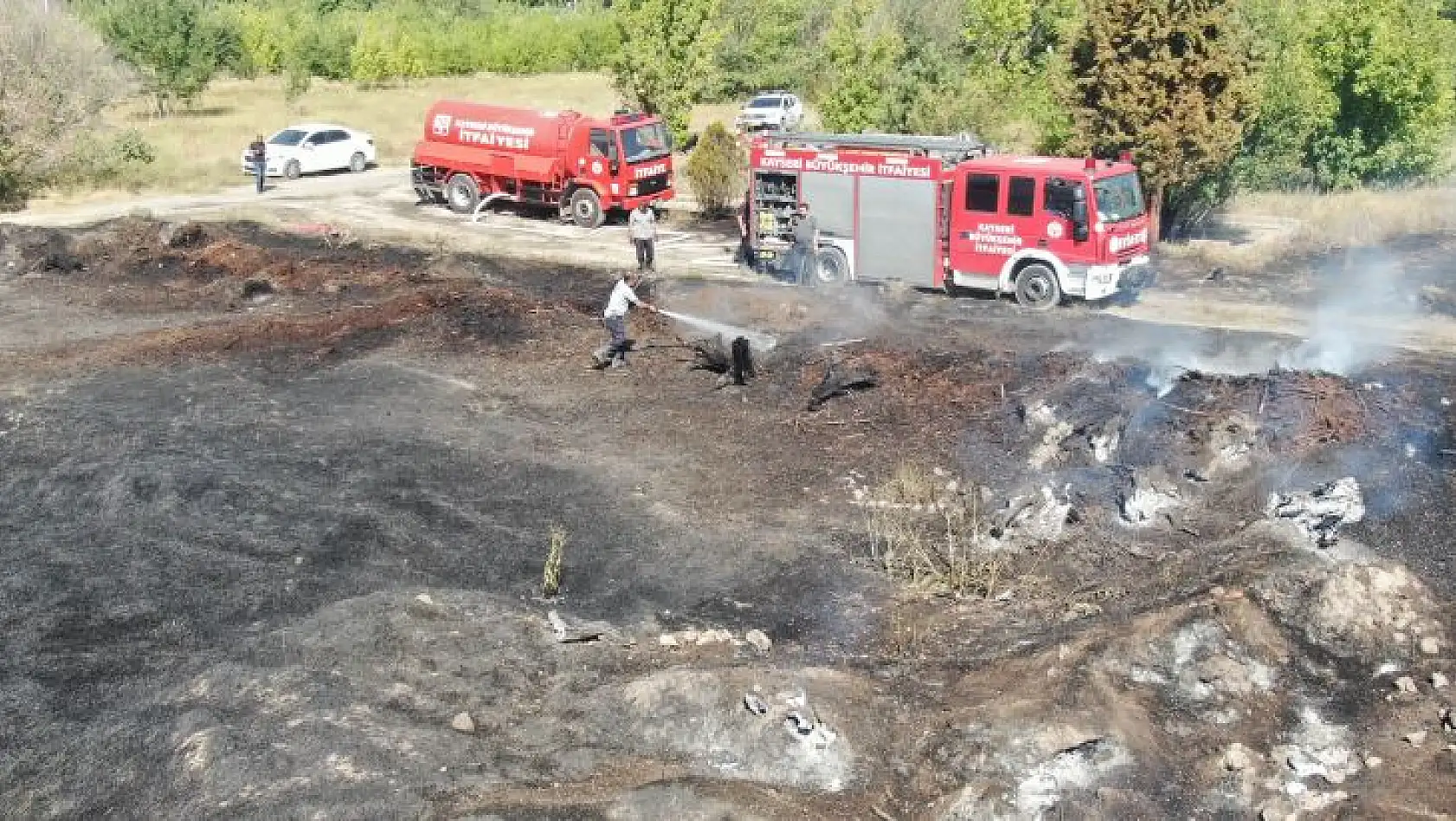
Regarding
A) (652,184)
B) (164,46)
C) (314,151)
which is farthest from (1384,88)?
(164,46)

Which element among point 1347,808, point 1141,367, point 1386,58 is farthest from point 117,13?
point 1347,808

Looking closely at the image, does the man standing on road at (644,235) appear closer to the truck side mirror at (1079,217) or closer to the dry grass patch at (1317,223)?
the truck side mirror at (1079,217)

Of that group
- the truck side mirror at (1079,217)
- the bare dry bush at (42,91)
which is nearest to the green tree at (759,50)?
the bare dry bush at (42,91)

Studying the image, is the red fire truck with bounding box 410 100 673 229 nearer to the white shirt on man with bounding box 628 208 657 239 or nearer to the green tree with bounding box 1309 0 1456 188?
the white shirt on man with bounding box 628 208 657 239

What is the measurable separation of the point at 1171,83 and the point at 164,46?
42261 mm

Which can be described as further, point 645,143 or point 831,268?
point 645,143

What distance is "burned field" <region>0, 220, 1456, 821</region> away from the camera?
8984 millimetres

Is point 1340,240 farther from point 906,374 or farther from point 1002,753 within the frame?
point 1002,753

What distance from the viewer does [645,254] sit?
25.2 metres

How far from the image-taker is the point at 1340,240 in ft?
87.6

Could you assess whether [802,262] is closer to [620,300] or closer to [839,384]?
[620,300]

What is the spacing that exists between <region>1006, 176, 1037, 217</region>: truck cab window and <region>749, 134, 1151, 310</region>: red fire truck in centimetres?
2

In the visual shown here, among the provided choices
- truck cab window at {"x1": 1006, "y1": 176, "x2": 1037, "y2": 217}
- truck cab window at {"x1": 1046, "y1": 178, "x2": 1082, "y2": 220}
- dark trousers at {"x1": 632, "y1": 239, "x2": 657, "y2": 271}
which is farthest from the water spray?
truck cab window at {"x1": 1046, "y1": 178, "x2": 1082, "y2": 220}

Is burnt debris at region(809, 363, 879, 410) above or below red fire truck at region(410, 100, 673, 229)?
below
